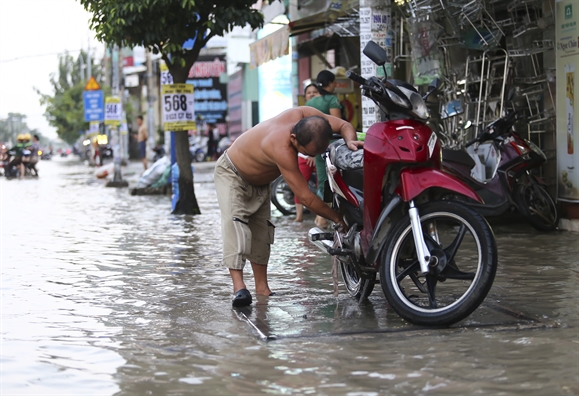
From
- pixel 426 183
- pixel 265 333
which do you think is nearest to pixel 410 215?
pixel 426 183

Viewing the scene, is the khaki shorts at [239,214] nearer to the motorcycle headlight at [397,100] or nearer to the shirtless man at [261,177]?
the shirtless man at [261,177]

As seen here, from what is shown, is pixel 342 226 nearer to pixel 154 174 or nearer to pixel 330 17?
pixel 330 17

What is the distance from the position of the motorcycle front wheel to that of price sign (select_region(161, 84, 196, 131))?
9.62 m

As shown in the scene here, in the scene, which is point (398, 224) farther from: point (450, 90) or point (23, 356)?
point (450, 90)

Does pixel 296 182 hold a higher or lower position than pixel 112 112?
lower

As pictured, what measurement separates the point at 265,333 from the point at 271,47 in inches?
451

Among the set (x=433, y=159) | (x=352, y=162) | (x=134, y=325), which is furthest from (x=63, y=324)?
(x=433, y=159)

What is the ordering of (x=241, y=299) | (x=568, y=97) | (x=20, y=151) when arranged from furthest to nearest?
(x=20, y=151) < (x=568, y=97) < (x=241, y=299)

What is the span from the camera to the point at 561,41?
32.9 ft

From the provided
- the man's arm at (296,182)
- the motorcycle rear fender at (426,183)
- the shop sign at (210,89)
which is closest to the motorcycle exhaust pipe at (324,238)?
the man's arm at (296,182)

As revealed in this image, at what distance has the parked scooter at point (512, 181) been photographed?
9.98 metres

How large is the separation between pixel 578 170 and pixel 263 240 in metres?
4.78

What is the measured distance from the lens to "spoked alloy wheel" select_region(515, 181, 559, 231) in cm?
1006

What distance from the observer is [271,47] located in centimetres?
1612
